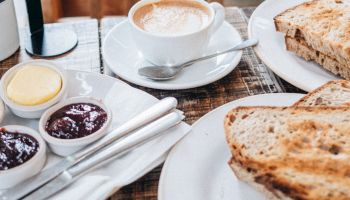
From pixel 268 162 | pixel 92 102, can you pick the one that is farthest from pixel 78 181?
pixel 268 162

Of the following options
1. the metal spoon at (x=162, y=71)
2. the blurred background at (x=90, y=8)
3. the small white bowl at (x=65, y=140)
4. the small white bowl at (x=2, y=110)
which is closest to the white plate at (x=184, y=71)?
the metal spoon at (x=162, y=71)

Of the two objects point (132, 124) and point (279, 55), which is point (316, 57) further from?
point (132, 124)

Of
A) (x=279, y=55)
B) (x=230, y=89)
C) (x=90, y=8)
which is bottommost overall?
(x=90, y=8)

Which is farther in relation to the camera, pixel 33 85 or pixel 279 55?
pixel 279 55

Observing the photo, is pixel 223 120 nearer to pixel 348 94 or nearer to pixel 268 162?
pixel 268 162

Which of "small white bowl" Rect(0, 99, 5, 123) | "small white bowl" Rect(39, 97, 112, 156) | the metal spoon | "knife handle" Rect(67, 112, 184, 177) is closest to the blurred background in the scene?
the metal spoon

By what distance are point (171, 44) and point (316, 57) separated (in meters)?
0.52

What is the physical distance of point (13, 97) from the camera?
1.40 meters

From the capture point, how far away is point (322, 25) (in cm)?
168

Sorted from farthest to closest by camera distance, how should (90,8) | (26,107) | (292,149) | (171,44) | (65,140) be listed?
1. (90,8)
2. (171,44)
3. (26,107)
4. (65,140)
5. (292,149)

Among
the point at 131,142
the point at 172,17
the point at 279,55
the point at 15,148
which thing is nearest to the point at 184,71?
the point at 172,17

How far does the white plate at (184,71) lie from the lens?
61.8 inches

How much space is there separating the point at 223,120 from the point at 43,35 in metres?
0.96

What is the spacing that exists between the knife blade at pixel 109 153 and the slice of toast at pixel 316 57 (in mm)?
573
